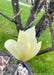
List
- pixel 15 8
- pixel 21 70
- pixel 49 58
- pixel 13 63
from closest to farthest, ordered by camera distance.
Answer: pixel 13 63 → pixel 15 8 → pixel 21 70 → pixel 49 58

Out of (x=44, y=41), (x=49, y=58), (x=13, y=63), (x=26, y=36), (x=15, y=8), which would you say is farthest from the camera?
(x=44, y=41)

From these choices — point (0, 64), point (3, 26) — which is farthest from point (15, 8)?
point (3, 26)

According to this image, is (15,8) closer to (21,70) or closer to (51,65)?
(21,70)

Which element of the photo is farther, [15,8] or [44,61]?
[44,61]

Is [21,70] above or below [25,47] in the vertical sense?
below

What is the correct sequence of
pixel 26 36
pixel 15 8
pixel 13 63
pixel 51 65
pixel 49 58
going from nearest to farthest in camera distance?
pixel 26 36, pixel 13 63, pixel 15 8, pixel 51 65, pixel 49 58

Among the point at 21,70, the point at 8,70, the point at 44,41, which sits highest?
the point at 8,70

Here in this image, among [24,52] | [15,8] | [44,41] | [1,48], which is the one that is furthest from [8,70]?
[44,41]

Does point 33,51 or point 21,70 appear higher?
point 33,51

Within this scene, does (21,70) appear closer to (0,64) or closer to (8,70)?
(0,64)
